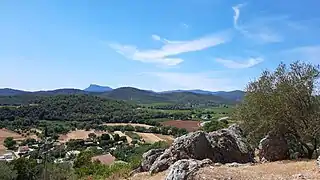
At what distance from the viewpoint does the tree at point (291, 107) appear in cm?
2123

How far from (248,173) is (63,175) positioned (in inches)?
1088

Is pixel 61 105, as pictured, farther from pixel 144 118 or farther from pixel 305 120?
A: pixel 305 120

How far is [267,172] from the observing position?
17.6 m

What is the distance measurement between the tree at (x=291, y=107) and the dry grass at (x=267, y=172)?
2.61 m

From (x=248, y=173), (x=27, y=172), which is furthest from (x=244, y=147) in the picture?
(x=27, y=172)

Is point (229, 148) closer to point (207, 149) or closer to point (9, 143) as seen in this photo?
point (207, 149)

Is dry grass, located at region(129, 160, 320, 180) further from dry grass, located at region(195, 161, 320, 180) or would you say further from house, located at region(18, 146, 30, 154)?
house, located at region(18, 146, 30, 154)

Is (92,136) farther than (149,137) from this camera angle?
Yes

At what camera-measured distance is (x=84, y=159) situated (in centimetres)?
4216

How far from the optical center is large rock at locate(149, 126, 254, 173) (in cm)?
2198

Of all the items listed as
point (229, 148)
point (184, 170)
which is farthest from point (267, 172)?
point (229, 148)

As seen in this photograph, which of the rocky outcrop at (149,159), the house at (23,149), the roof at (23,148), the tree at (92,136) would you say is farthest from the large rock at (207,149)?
the tree at (92,136)

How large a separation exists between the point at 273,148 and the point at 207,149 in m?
3.73

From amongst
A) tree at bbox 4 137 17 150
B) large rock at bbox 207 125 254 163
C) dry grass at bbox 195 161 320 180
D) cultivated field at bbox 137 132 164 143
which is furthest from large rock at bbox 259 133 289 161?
tree at bbox 4 137 17 150
